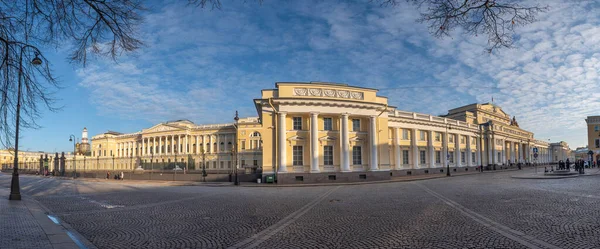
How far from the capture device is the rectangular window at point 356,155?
1378 inches

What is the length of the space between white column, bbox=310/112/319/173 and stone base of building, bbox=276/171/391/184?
80 centimetres

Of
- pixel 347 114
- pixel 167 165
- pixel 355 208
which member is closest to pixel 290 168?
pixel 347 114

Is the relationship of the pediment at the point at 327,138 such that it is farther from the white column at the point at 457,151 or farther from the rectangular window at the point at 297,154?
the white column at the point at 457,151

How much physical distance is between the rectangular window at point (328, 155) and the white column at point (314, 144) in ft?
4.66

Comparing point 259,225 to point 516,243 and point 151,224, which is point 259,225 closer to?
point 151,224

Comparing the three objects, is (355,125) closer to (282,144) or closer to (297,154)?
(297,154)

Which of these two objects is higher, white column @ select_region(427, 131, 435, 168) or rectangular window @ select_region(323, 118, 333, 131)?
rectangular window @ select_region(323, 118, 333, 131)

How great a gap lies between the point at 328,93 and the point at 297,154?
675 centimetres

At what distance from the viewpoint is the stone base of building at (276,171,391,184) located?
31047 mm

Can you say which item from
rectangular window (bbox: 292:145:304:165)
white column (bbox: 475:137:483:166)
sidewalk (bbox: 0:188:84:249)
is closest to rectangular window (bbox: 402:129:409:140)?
rectangular window (bbox: 292:145:304:165)

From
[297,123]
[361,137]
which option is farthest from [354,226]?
[361,137]

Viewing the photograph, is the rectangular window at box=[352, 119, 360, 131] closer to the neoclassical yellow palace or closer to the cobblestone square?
the neoclassical yellow palace

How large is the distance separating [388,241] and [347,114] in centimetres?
2688

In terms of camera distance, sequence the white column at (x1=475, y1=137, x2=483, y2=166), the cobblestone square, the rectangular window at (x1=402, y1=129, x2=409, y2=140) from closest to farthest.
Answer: the cobblestone square, the rectangular window at (x1=402, y1=129, x2=409, y2=140), the white column at (x1=475, y1=137, x2=483, y2=166)
